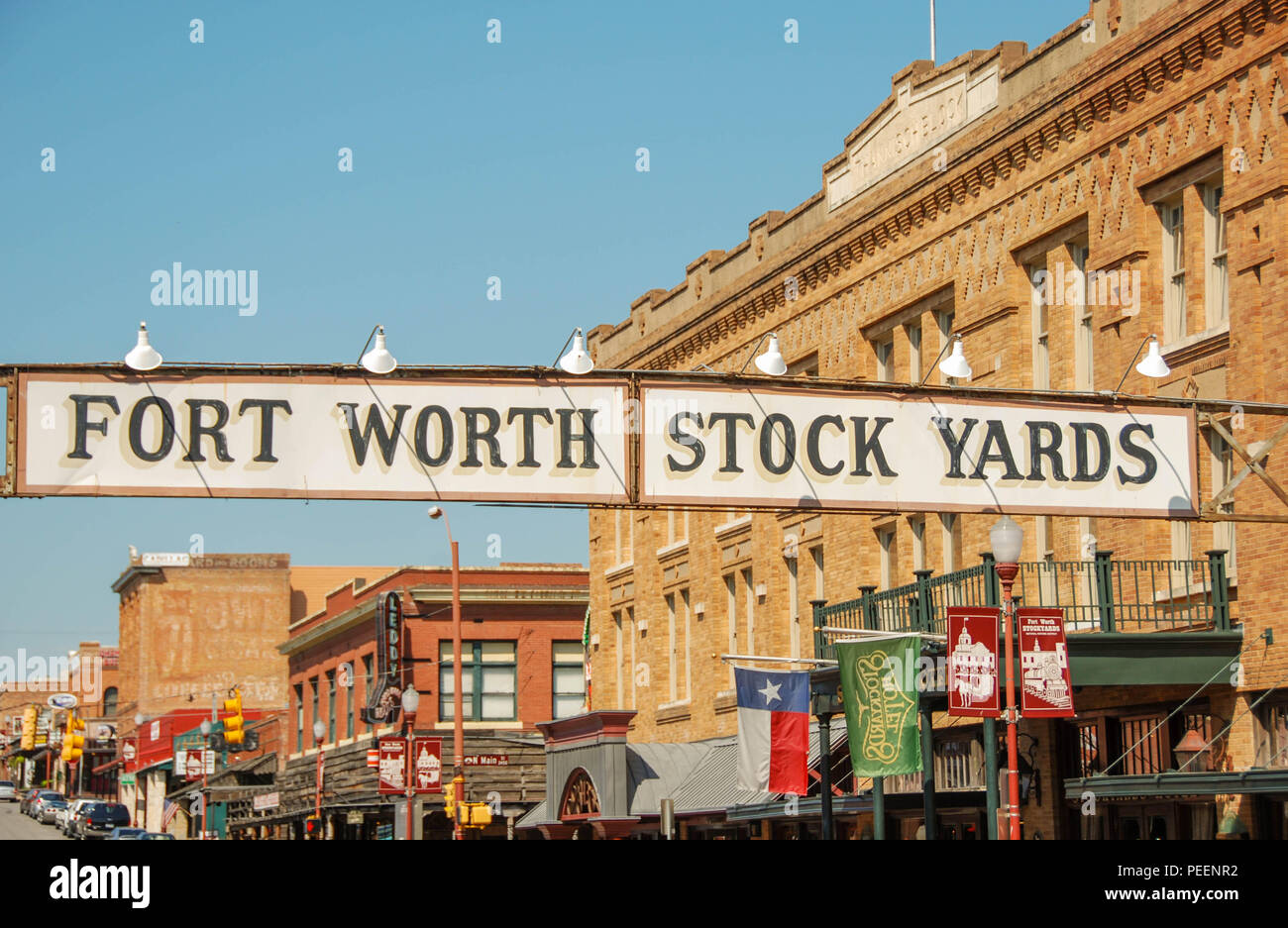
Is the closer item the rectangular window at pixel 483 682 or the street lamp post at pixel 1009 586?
the street lamp post at pixel 1009 586

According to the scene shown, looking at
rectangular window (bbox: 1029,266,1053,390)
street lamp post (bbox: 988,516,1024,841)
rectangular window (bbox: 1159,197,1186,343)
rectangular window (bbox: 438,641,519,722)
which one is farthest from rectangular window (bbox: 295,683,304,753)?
street lamp post (bbox: 988,516,1024,841)

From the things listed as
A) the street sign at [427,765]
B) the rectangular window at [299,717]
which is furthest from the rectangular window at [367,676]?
the street sign at [427,765]

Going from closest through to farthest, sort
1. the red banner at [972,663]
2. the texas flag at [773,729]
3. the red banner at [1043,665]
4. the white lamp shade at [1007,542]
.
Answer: the white lamp shade at [1007,542]
the red banner at [1043,665]
the red banner at [972,663]
the texas flag at [773,729]

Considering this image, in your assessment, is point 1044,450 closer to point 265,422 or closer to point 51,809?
point 265,422

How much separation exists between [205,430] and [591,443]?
103 inches

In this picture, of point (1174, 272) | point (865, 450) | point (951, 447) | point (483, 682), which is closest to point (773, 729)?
point (1174, 272)

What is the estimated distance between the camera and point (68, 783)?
130m

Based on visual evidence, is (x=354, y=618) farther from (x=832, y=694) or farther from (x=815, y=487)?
(x=815, y=487)

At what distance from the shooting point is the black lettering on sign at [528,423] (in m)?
11.4

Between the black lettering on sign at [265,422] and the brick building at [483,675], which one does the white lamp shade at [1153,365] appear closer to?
the black lettering on sign at [265,422]

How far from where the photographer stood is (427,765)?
36.8 meters

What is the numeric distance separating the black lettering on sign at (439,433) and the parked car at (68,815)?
61499 millimetres
